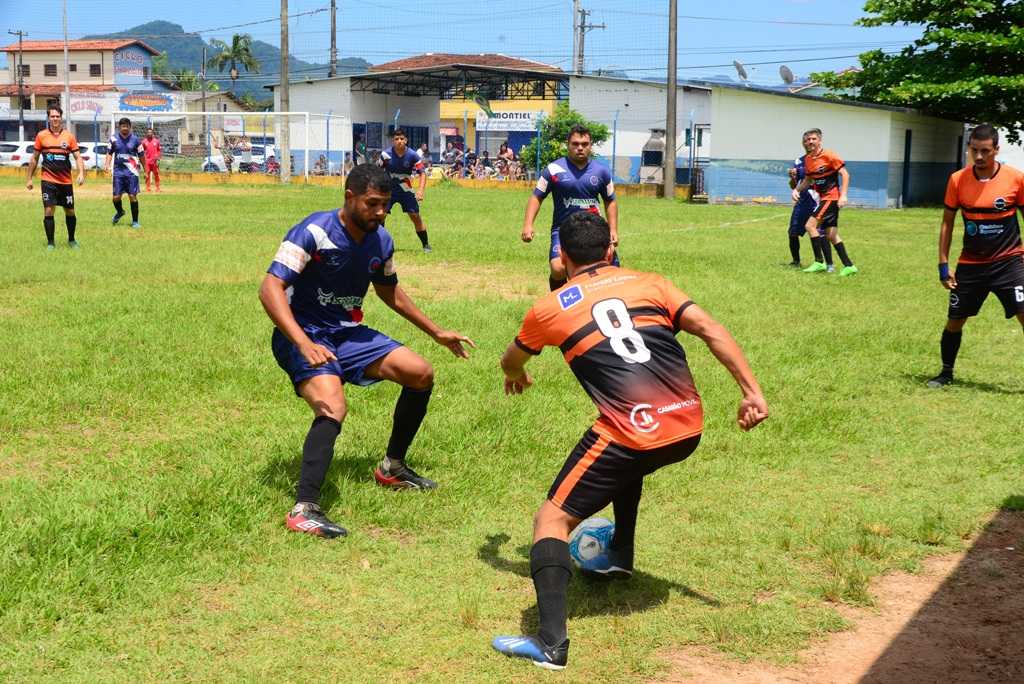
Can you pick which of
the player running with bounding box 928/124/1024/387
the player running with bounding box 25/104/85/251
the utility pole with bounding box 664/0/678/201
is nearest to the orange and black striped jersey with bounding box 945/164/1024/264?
the player running with bounding box 928/124/1024/387

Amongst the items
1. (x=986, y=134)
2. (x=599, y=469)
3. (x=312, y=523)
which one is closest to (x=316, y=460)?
(x=312, y=523)

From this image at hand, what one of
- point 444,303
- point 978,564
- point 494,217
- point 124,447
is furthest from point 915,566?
point 494,217

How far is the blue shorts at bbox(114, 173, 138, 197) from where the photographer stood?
74.9 ft

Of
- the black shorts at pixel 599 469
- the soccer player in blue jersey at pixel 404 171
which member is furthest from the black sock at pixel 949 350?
the soccer player in blue jersey at pixel 404 171

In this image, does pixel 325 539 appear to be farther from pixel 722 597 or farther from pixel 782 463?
pixel 782 463

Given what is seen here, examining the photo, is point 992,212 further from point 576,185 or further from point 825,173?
point 825,173

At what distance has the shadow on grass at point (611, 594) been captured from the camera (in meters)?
4.94

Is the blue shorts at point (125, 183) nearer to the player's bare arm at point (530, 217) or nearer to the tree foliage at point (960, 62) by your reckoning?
the player's bare arm at point (530, 217)

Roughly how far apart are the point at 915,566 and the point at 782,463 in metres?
1.88

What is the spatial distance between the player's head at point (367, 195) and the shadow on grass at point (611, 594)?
6.38 ft

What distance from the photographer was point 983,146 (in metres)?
8.82

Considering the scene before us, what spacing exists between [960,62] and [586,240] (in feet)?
125

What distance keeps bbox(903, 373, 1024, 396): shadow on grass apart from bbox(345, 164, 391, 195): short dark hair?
223 inches

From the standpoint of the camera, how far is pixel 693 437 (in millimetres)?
4648
